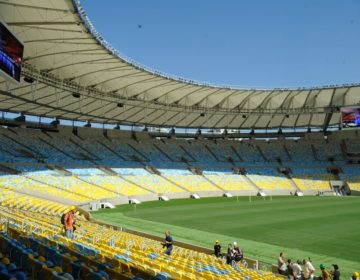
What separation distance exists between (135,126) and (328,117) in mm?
31740

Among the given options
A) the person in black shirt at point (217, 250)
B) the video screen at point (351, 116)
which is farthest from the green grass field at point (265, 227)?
the video screen at point (351, 116)

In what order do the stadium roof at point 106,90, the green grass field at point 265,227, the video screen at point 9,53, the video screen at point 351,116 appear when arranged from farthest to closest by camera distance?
1. the video screen at point 351,116
2. the stadium roof at point 106,90
3. the green grass field at point 265,227
4. the video screen at point 9,53

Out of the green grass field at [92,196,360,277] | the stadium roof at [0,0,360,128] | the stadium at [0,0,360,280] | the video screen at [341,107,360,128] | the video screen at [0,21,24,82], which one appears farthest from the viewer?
the video screen at [341,107,360,128]

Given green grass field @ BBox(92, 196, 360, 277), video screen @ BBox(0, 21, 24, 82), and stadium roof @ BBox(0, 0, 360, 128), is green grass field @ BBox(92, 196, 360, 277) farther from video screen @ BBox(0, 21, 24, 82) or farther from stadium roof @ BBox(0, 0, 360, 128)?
video screen @ BBox(0, 21, 24, 82)

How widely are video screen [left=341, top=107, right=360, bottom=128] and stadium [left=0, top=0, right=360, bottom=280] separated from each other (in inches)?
6.8

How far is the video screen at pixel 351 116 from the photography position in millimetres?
45500

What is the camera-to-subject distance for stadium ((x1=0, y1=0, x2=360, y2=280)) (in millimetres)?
12305

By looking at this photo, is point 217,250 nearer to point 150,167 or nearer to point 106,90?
point 106,90

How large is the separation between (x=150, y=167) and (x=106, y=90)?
18.4 meters

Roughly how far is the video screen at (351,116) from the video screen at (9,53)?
40.5m

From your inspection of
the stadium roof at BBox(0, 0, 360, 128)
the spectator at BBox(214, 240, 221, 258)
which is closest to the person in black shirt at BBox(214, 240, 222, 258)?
the spectator at BBox(214, 240, 221, 258)

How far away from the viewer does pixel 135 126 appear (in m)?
60.2

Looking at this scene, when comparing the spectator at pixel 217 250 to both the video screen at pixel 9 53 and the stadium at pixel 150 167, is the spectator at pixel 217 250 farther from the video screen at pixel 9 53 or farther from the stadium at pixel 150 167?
the video screen at pixel 9 53

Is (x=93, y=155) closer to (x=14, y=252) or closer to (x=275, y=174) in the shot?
(x=275, y=174)
